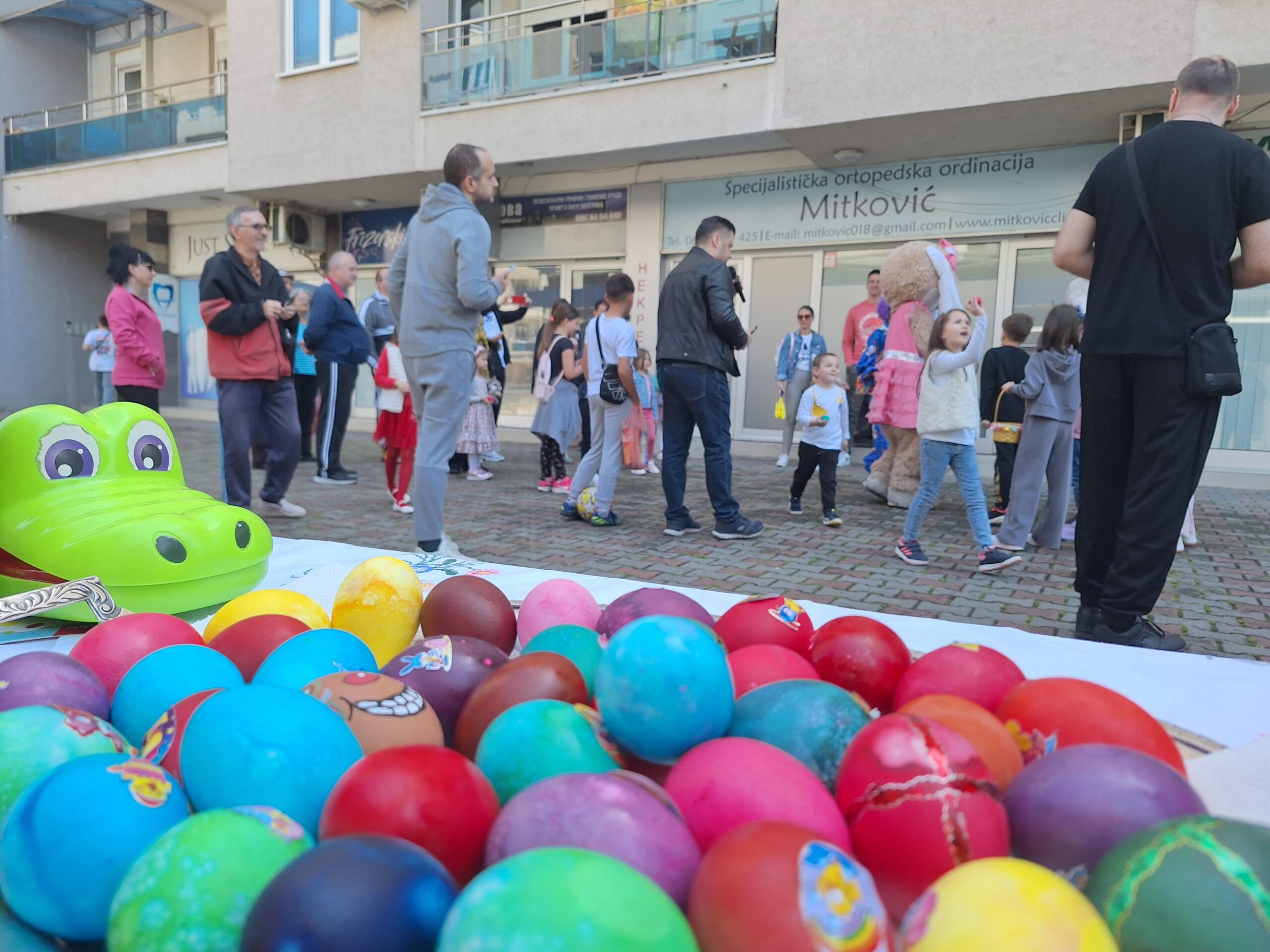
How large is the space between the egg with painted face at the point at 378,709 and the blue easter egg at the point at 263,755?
0.09m

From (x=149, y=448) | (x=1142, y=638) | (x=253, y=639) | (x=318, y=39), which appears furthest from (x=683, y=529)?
(x=318, y=39)

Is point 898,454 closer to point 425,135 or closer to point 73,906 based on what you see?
point 73,906

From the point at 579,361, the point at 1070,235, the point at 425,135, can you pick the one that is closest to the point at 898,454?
the point at 579,361

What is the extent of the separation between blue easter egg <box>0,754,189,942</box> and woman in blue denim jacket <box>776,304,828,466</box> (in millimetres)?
9110

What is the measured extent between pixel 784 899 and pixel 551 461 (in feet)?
23.6

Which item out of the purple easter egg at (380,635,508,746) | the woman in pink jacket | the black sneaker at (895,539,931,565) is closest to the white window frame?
the woman in pink jacket

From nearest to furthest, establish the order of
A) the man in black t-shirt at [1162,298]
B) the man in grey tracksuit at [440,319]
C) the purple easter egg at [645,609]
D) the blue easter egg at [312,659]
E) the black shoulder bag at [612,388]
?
the blue easter egg at [312,659], the purple easter egg at [645,609], the man in black t-shirt at [1162,298], the man in grey tracksuit at [440,319], the black shoulder bag at [612,388]

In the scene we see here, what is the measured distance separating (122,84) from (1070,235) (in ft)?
72.0

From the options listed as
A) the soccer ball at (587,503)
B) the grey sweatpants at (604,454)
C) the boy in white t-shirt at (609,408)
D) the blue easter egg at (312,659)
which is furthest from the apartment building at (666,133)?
the blue easter egg at (312,659)

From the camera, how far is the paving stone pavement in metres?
4.06

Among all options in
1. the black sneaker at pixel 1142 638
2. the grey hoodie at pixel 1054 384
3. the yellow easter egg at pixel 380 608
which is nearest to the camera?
the yellow easter egg at pixel 380 608

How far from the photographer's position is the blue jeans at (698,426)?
5.45 m

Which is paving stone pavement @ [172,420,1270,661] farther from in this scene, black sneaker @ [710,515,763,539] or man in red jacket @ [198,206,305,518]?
man in red jacket @ [198,206,305,518]

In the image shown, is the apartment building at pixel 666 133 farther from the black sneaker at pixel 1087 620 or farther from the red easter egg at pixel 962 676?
the red easter egg at pixel 962 676
